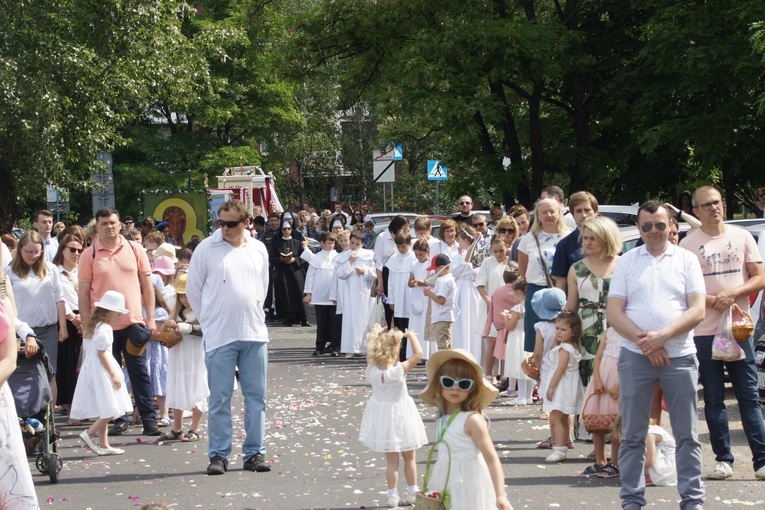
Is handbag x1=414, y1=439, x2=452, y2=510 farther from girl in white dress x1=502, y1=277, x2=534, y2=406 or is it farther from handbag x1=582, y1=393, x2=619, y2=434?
girl in white dress x1=502, y1=277, x2=534, y2=406

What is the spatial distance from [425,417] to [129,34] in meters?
14.2

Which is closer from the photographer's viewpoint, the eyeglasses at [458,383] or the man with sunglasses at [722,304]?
the eyeglasses at [458,383]

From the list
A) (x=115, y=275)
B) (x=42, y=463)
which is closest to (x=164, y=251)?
(x=115, y=275)

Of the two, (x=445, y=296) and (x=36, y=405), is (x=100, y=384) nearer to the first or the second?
(x=36, y=405)

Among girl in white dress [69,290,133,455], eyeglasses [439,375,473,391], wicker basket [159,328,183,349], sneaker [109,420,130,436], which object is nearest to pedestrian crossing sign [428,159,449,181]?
sneaker [109,420,130,436]

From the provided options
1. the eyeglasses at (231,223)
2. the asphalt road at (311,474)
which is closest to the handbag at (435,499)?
the asphalt road at (311,474)

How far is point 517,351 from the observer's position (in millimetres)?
12023

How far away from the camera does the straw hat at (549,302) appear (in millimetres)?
8906

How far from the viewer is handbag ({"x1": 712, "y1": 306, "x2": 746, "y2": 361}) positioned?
796 centimetres

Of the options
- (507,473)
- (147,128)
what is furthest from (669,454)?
(147,128)

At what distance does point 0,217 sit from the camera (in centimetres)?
2342

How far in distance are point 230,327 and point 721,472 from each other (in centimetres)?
365

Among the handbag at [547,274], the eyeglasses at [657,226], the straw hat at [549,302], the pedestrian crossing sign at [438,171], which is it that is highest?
the pedestrian crossing sign at [438,171]

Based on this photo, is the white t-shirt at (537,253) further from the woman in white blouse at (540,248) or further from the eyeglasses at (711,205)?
the eyeglasses at (711,205)
